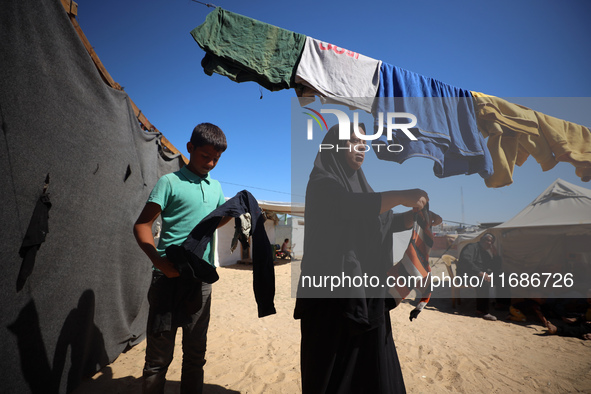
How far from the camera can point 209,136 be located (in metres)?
1.58

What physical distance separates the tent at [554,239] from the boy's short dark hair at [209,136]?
189 inches

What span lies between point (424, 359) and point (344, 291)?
2314mm

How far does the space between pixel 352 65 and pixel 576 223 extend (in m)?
5.26

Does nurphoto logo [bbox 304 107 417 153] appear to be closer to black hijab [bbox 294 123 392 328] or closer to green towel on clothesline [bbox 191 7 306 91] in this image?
green towel on clothesline [bbox 191 7 306 91]

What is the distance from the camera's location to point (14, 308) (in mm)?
1440

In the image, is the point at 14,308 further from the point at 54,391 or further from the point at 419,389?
the point at 419,389

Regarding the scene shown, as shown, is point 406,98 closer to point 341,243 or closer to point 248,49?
point 248,49

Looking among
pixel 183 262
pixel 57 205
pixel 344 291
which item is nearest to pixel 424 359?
pixel 344 291

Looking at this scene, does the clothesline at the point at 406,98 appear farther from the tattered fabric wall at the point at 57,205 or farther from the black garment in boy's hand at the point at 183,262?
the black garment in boy's hand at the point at 183,262

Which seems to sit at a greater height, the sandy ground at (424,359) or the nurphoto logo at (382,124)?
the nurphoto logo at (382,124)

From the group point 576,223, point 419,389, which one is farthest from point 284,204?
point 419,389

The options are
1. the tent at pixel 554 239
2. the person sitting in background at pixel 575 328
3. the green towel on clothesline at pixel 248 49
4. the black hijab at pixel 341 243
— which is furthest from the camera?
the tent at pixel 554 239

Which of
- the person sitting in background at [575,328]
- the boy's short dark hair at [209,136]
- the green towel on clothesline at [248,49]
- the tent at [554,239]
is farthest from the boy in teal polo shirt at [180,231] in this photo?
the person sitting in background at [575,328]

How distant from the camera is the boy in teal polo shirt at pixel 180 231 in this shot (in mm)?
1434
